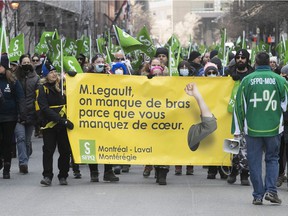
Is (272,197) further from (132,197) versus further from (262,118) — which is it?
(132,197)

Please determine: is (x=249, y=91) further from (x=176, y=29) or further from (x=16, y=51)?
(x=176, y=29)

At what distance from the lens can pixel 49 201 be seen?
11.5 metres

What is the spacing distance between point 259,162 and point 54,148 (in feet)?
10.8

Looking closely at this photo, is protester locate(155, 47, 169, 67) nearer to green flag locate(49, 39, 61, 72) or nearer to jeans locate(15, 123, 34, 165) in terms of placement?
green flag locate(49, 39, 61, 72)

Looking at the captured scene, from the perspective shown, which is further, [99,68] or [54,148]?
[99,68]

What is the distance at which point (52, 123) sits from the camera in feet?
42.8

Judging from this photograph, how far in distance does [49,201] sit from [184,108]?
2611 mm

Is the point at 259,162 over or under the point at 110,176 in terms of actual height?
over

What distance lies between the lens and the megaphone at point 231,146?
12.5m

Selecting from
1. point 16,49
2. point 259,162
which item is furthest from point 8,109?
point 16,49

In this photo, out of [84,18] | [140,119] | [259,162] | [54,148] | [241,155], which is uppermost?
[84,18]

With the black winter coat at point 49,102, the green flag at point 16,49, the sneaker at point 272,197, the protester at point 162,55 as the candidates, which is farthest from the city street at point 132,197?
the green flag at point 16,49

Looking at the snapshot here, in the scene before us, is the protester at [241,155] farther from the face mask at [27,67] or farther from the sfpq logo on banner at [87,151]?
the face mask at [27,67]

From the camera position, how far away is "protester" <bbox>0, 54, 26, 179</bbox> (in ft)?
46.0
